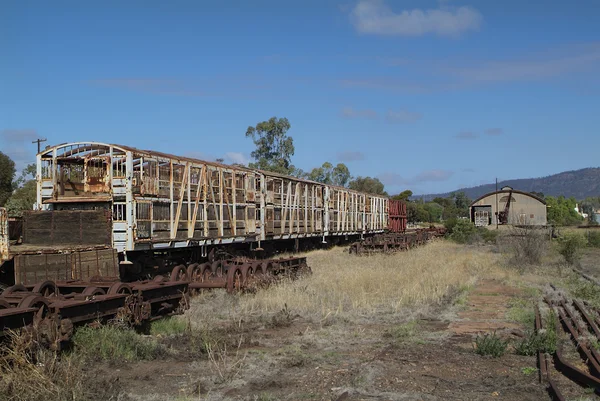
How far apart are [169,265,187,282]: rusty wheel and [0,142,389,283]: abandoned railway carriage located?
88 centimetres

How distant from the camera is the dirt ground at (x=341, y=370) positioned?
6.18 m

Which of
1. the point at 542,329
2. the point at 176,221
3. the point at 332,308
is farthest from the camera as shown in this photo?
the point at 176,221

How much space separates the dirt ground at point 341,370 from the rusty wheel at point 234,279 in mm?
3196

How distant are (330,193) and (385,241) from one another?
3.88 meters

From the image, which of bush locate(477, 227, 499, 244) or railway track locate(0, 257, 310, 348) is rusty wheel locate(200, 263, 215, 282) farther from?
bush locate(477, 227, 499, 244)

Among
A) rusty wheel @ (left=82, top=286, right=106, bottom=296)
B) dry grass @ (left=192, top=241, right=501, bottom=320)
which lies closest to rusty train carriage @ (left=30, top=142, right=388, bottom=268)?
dry grass @ (left=192, top=241, right=501, bottom=320)

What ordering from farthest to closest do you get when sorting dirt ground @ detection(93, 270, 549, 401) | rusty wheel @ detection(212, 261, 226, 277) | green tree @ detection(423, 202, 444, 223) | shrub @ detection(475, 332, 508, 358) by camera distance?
green tree @ detection(423, 202, 444, 223), rusty wheel @ detection(212, 261, 226, 277), shrub @ detection(475, 332, 508, 358), dirt ground @ detection(93, 270, 549, 401)

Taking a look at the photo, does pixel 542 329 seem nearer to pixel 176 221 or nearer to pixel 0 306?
pixel 0 306

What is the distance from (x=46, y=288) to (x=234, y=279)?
16.9ft

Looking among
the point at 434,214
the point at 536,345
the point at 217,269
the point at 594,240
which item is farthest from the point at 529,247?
the point at 434,214

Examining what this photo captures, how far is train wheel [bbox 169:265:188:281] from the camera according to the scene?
13.4 metres

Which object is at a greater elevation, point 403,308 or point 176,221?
point 176,221

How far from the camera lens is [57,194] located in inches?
581

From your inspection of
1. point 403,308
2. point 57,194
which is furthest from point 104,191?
point 403,308
